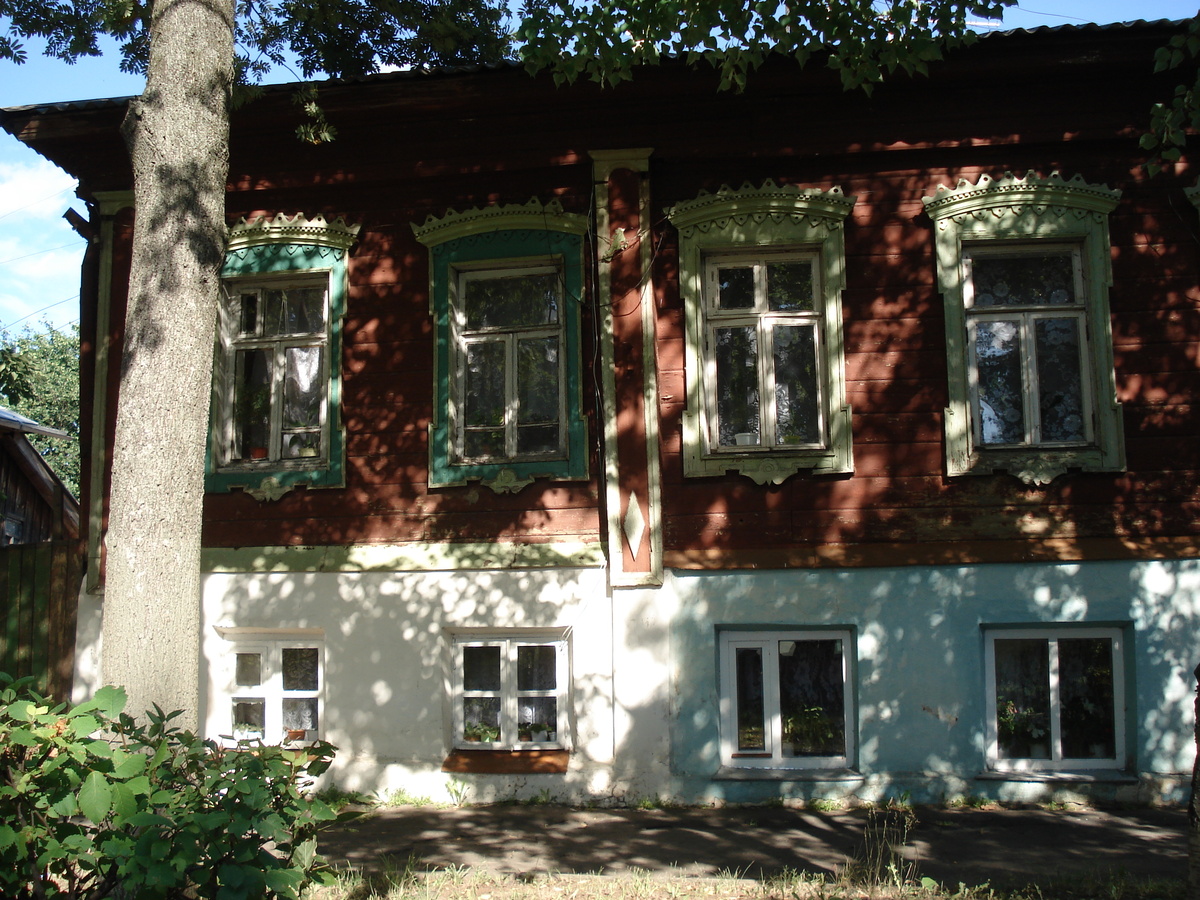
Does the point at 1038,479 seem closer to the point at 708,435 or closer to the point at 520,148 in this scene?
the point at 708,435

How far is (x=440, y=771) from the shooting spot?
284 inches

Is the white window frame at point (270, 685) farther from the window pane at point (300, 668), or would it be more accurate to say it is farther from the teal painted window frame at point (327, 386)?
the teal painted window frame at point (327, 386)

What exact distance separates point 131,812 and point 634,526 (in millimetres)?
4492

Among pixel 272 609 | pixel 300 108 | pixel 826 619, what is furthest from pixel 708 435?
pixel 300 108

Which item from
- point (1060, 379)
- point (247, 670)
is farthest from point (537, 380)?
point (1060, 379)

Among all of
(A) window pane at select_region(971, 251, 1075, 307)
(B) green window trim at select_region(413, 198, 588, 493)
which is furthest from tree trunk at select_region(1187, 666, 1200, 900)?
(B) green window trim at select_region(413, 198, 588, 493)

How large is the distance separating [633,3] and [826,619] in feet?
15.4

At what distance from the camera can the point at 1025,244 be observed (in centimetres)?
736

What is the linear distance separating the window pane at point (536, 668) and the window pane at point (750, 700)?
1431 millimetres

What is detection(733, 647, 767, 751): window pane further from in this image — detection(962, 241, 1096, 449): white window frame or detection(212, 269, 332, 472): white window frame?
detection(212, 269, 332, 472): white window frame

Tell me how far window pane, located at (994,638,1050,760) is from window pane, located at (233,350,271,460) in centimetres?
618

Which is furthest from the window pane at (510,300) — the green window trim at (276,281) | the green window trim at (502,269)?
the green window trim at (276,281)

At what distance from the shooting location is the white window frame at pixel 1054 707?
6914 mm

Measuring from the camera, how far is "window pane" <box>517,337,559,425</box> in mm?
7703
